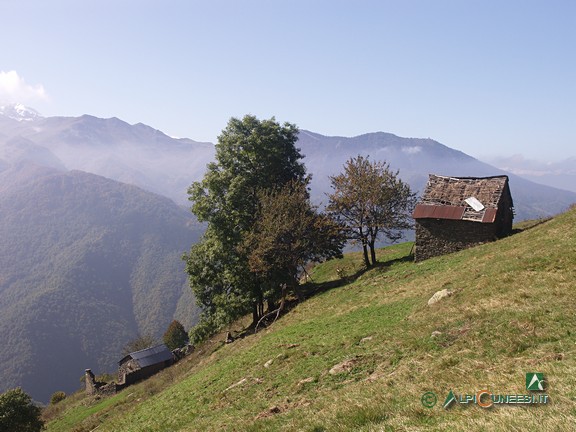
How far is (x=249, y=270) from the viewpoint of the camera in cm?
3681

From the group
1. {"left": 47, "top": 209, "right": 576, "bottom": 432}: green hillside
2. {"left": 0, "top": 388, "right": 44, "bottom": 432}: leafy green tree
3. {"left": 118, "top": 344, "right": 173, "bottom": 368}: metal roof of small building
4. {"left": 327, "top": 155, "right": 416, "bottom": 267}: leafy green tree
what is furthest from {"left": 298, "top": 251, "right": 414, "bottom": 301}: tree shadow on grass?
{"left": 118, "top": 344, "right": 173, "bottom": 368}: metal roof of small building

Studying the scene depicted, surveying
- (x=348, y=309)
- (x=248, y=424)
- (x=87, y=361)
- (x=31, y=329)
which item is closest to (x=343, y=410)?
(x=248, y=424)

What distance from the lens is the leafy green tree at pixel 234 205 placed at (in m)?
37.4

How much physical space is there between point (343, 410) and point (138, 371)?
58.4 meters

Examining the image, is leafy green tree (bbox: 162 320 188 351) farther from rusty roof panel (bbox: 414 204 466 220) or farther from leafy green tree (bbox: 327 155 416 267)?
rusty roof panel (bbox: 414 204 466 220)

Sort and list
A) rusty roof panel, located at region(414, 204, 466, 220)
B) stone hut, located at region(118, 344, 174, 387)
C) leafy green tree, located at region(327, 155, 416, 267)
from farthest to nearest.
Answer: stone hut, located at region(118, 344, 174, 387) < leafy green tree, located at region(327, 155, 416, 267) < rusty roof panel, located at region(414, 204, 466, 220)

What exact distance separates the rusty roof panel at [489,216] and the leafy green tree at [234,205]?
17.2 m

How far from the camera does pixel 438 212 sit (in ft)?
110

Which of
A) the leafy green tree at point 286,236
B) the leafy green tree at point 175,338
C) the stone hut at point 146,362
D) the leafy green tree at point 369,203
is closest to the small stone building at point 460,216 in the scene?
the leafy green tree at point 369,203

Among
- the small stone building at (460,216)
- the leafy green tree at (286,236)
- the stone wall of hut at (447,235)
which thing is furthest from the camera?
the leafy green tree at (286,236)

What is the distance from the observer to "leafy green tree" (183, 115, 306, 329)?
1471 inches

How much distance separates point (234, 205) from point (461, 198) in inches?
812

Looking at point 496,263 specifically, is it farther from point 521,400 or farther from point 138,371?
point 138,371

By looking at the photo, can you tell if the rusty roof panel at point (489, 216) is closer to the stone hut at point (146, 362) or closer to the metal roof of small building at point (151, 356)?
the stone hut at point (146, 362)
